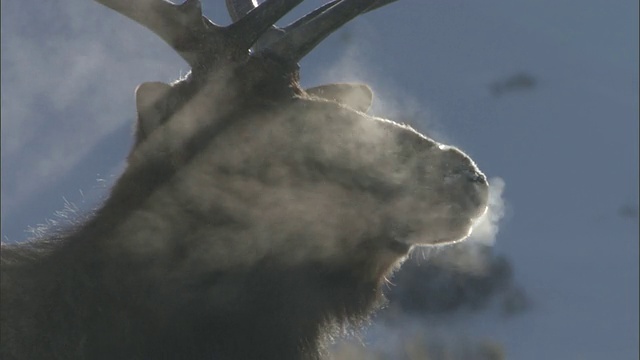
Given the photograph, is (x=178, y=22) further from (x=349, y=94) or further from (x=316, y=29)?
(x=349, y=94)

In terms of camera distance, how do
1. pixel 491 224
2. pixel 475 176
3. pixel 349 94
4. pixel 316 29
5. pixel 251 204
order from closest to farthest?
pixel 475 176
pixel 251 204
pixel 316 29
pixel 349 94
pixel 491 224

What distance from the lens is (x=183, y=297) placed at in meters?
5.57

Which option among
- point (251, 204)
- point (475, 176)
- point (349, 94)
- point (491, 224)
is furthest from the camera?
point (491, 224)

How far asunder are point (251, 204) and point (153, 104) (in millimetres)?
581

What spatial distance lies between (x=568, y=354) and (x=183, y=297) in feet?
19.5

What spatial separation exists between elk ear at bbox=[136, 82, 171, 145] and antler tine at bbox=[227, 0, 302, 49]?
38 centimetres

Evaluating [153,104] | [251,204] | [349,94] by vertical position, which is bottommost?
[251,204]

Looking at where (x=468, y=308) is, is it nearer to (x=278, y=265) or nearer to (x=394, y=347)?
(x=394, y=347)

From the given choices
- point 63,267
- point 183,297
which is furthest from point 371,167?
point 63,267

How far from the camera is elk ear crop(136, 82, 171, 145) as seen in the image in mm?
5727

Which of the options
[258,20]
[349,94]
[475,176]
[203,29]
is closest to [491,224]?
[349,94]

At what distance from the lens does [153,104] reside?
5.74 m

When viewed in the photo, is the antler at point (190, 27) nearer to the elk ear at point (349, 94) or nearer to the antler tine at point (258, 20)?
the antler tine at point (258, 20)

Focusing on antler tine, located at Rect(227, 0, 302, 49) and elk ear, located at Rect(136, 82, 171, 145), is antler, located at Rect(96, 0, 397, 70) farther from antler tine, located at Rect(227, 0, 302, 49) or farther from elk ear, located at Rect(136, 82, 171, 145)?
elk ear, located at Rect(136, 82, 171, 145)
